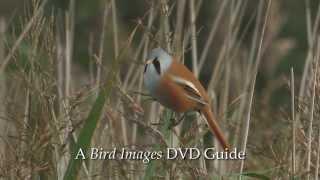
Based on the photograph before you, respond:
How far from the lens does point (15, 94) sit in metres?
2.40

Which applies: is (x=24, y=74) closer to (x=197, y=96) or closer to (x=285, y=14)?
(x=197, y=96)

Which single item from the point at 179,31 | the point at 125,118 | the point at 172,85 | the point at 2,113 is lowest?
the point at 125,118

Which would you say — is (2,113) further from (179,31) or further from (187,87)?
(187,87)

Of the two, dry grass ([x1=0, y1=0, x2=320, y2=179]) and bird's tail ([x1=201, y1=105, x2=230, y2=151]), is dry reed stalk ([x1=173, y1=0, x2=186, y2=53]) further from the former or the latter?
bird's tail ([x1=201, y1=105, x2=230, y2=151])

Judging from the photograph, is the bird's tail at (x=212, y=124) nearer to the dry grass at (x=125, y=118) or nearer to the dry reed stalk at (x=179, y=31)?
the dry grass at (x=125, y=118)

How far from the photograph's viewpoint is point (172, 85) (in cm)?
194

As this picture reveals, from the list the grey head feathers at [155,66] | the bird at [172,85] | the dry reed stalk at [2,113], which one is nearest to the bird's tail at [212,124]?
the bird at [172,85]

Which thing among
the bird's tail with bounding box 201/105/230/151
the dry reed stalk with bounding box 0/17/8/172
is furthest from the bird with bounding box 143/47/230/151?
the dry reed stalk with bounding box 0/17/8/172

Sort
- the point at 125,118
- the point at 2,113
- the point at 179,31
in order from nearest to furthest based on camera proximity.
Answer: the point at 125,118
the point at 179,31
the point at 2,113

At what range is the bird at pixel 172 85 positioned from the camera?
6.27 feet

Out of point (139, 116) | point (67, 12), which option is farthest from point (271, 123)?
point (139, 116)

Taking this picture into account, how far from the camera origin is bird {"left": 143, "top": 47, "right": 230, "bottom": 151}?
1.91m

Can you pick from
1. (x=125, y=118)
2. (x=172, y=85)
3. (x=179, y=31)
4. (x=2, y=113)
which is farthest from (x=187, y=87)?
(x=2, y=113)

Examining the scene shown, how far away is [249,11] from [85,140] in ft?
11.1
